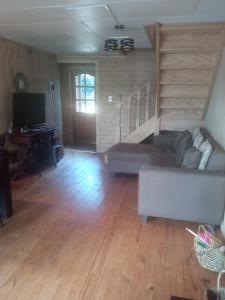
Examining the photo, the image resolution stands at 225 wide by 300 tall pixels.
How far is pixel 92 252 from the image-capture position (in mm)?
2217

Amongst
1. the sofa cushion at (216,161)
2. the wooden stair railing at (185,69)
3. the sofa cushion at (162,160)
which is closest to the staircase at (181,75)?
the wooden stair railing at (185,69)

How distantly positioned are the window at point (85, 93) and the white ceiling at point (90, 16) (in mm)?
2456

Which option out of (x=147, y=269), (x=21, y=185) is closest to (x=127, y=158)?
(x=21, y=185)

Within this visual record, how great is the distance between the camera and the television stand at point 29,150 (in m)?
4.14

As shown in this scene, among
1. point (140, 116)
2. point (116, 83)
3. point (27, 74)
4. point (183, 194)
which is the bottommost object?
point (183, 194)

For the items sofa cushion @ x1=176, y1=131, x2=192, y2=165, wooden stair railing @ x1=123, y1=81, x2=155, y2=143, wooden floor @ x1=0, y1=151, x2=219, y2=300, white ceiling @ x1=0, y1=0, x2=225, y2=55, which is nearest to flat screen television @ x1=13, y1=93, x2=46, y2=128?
white ceiling @ x1=0, y1=0, x2=225, y2=55

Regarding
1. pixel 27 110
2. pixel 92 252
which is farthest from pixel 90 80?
pixel 92 252

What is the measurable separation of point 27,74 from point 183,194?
3832 millimetres

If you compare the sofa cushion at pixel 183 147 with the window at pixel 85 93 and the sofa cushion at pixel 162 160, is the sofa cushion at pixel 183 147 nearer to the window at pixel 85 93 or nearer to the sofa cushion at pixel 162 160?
the sofa cushion at pixel 162 160

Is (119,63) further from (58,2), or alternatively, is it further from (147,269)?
(147,269)

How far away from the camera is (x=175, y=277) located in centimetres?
193

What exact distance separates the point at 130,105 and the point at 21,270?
4.15 meters

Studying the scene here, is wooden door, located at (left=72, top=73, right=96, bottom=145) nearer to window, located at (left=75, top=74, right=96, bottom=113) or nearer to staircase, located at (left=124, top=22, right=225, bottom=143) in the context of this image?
window, located at (left=75, top=74, right=96, bottom=113)

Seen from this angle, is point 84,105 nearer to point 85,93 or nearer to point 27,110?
point 85,93
